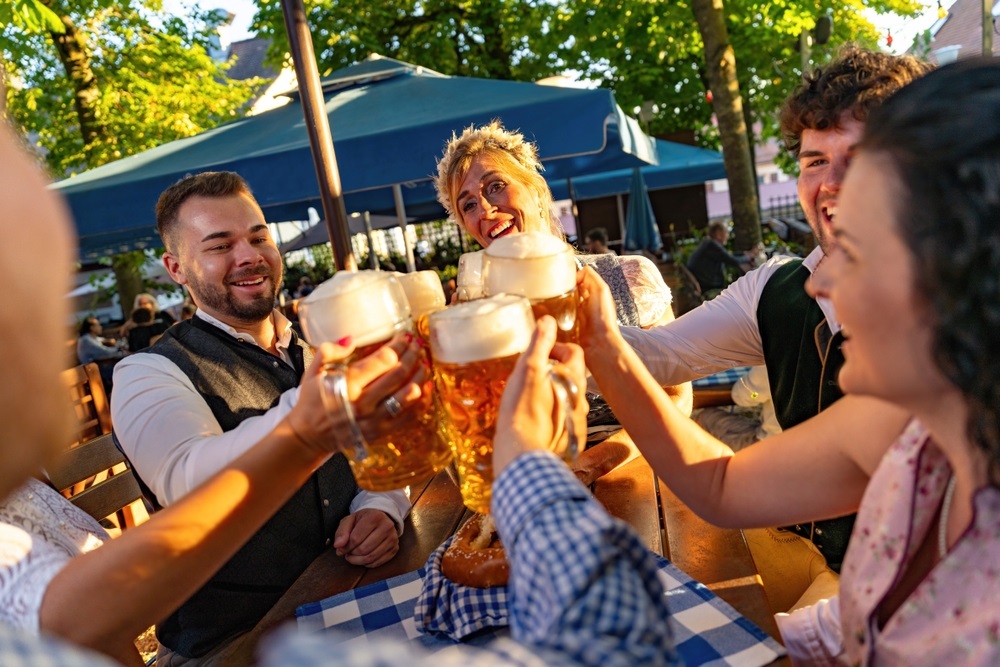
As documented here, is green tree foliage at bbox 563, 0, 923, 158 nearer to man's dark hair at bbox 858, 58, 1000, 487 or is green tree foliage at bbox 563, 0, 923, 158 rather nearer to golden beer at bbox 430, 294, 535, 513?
man's dark hair at bbox 858, 58, 1000, 487

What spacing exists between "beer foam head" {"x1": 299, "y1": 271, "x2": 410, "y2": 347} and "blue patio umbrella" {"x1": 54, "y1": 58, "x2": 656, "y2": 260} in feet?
8.54

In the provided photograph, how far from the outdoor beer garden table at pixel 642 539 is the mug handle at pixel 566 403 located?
0.46 meters

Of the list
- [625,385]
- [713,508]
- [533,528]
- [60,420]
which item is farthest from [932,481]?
[60,420]

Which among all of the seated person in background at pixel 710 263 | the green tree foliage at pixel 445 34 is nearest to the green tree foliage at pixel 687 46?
the green tree foliage at pixel 445 34

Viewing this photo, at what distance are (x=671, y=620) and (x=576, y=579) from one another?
0.57 m

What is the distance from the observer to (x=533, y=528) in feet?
2.68

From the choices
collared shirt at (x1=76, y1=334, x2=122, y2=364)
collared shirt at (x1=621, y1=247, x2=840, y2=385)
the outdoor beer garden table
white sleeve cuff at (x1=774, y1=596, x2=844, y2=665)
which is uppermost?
collared shirt at (x1=621, y1=247, x2=840, y2=385)

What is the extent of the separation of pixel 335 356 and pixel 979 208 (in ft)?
2.80

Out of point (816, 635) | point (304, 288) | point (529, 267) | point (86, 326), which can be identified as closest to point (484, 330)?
point (529, 267)

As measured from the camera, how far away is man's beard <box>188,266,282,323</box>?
209cm

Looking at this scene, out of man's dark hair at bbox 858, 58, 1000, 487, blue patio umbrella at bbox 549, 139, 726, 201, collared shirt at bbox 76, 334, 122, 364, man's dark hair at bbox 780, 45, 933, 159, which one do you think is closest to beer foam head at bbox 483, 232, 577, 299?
man's dark hair at bbox 858, 58, 1000, 487

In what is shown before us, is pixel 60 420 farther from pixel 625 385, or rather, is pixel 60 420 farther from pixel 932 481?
pixel 932 481

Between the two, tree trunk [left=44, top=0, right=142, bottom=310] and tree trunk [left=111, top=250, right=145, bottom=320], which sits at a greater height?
tree trunk [left=44, top=0, right=142, bottom=310]

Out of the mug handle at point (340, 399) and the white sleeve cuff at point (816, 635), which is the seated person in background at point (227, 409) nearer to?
the mug handle at point (340, 399)
